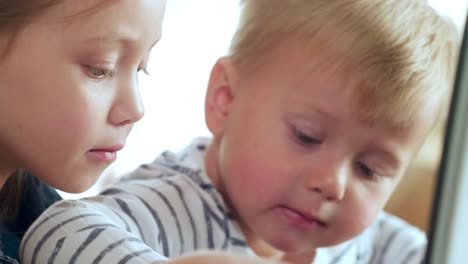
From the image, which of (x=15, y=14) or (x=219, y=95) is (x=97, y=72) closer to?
(x=15, y=14)

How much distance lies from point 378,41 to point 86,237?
23cm

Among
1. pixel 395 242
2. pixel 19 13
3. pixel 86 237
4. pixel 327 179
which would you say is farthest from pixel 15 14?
pixel 395 242

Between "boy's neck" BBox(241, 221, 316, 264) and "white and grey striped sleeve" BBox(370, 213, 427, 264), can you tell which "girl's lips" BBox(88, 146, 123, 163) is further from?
"white and grey striped sleeve" BBox(370, 213, 427, 264)

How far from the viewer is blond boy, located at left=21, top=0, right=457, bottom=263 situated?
18.4 inches

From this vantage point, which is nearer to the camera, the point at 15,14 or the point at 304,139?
the point at 15,14

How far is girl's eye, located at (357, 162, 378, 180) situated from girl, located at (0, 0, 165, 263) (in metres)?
0.17

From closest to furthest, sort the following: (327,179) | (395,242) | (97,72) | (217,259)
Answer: (217,259) → (97,72) → (327,179) → (395,242)

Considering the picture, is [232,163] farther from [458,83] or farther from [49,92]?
[458,83]

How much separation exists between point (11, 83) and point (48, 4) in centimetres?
4

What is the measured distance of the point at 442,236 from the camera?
213mm

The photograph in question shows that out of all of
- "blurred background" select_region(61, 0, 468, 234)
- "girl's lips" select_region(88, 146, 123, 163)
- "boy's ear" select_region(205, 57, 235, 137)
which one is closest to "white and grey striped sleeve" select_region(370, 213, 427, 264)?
"blurred background" select_region(61, 0, 468, 234)

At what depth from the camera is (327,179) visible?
0.47 metres

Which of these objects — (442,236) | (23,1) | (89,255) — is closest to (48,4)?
(23,1)

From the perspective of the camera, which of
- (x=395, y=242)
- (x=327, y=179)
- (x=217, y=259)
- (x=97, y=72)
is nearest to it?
(x=217, y=259)
